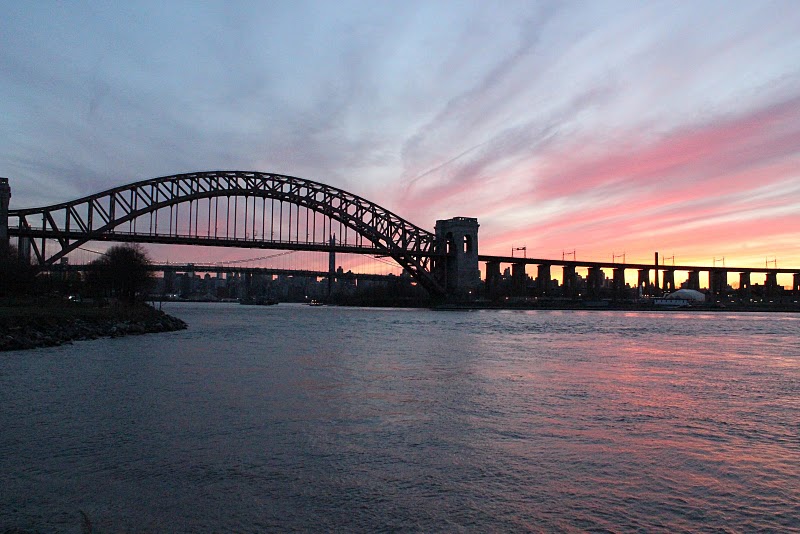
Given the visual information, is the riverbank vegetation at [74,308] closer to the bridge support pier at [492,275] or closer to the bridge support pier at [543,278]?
the bridge support pier at [492,275]

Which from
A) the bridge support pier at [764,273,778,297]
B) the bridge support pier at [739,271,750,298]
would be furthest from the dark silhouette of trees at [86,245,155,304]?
the bridge support pier at [739,271,750,298]

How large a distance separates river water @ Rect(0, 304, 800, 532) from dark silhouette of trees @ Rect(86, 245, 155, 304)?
115ft

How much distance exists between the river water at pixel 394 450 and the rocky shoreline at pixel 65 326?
558 centimetres

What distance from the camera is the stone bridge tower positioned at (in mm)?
103812

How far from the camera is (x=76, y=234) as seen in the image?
243 feet

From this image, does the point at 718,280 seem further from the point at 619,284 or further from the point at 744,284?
the point at 619,284

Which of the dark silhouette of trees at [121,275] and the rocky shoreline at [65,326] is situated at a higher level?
the dark silhouette of trees at [121,275]

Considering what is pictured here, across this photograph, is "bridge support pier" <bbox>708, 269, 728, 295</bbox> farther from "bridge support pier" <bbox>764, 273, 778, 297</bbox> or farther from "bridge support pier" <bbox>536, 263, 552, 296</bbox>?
"bridge support pier" <bbox>536, 263, 552, 296</bbox>

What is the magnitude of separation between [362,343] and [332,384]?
13292mm

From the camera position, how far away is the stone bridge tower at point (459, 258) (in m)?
104

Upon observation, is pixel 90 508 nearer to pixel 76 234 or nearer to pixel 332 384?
pixel 332 384

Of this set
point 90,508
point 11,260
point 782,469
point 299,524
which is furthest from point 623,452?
point 11,260

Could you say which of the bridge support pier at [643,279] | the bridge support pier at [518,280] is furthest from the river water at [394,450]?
the bridge support pier at [643,279]

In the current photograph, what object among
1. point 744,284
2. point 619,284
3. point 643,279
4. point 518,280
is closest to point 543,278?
point 518,280
